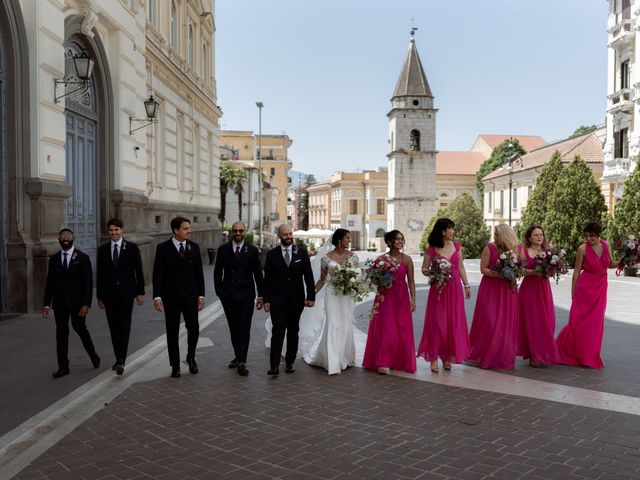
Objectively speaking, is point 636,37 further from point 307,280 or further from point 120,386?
point 120,386

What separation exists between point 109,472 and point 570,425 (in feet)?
13.7

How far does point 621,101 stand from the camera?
117ft

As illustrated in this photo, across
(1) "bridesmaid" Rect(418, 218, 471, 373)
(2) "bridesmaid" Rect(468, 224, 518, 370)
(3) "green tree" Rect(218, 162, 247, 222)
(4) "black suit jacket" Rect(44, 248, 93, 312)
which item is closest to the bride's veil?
(1) "bridesmaid" Rect(418, 218, 471, 373)

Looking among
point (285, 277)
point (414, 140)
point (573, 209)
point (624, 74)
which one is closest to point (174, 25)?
point (285, 277)

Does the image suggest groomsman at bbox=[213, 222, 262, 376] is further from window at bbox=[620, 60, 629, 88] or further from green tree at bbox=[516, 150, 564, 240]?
window at bbox=[620, 60, 629, 88]

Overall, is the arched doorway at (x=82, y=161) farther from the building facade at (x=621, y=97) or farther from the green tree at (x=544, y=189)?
the green tree at (x=544, y=189)

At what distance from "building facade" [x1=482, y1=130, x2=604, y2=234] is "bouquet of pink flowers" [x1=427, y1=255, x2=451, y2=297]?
37.2 meters

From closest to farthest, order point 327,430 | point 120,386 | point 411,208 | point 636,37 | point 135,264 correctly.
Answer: point 327,430 < point 120,386 < point 135,264 < point 636,37 < point 411,208

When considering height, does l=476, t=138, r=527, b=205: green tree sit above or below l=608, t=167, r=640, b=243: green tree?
above

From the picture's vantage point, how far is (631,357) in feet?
32.0

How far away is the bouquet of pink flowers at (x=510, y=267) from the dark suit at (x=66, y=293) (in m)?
5.29

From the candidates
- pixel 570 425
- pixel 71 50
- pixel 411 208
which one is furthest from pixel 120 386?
pixel 411 208

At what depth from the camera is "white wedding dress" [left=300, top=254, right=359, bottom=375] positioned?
8.56 meters

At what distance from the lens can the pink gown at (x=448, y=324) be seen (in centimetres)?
870
